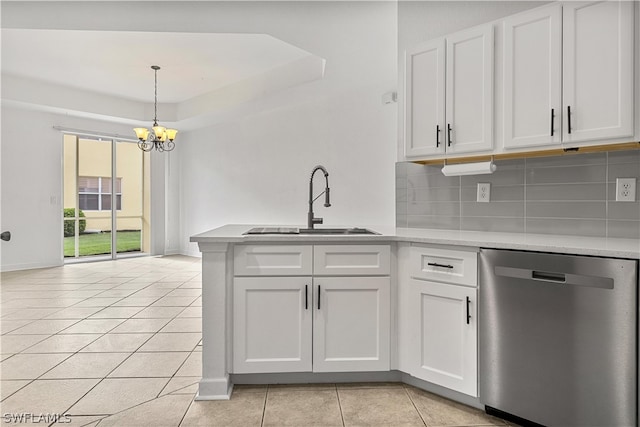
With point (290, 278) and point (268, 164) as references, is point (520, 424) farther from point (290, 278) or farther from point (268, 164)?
point (268, 164)

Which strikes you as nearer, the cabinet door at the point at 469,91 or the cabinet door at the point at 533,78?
the cabinet door at the point at 533,78

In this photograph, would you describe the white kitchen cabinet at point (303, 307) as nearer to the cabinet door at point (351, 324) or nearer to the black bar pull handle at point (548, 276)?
the cabinet door at point (351, 324)

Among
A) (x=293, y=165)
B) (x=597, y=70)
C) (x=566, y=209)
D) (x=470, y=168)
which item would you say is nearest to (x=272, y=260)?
(x=470, y=168)

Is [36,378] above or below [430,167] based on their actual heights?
below

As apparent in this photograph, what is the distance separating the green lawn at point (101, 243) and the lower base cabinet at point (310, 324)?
625 centimetres

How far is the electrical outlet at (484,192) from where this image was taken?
2398 millimetres

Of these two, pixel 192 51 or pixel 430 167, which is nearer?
pixel 430 167

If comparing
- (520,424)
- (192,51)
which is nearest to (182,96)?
(192,51)

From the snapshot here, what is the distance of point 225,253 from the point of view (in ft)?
6.77

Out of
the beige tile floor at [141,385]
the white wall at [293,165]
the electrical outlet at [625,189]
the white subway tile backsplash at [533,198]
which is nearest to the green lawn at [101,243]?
the white wall at [293,165]

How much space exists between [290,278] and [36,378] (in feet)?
5.44

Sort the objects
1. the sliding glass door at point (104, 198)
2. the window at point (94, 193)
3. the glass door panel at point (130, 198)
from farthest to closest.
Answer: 1. the glass door panel at point (130, 198)
2. the window at point (94, 193)
3. the sliding glass door at point (104, 198)

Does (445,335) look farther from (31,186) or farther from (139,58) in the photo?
(31,186)

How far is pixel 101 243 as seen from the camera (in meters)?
7.39
